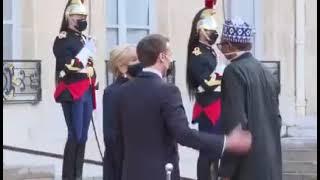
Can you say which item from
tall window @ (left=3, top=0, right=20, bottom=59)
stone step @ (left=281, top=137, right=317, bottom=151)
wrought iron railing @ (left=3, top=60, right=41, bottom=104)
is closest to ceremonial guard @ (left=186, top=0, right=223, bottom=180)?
wrought iron railing @ (left=3, top=60, right=41, bottom=104)

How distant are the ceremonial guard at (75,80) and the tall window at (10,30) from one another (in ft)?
6.08

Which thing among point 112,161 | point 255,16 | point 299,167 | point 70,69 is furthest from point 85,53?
point 255,16

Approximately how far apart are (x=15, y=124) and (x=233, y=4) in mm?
3784

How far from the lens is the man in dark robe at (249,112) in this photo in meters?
5.97

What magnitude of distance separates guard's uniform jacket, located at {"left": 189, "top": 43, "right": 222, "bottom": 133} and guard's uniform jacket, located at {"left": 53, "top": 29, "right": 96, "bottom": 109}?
102cm

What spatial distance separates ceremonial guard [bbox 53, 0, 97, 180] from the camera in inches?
346

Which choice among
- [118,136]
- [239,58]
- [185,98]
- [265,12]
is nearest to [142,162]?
[118,136]

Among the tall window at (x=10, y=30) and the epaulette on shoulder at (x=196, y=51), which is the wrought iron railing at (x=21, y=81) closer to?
the tall window at (x=10, y=30)

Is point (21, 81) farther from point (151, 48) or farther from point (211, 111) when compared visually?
point (151, 48)

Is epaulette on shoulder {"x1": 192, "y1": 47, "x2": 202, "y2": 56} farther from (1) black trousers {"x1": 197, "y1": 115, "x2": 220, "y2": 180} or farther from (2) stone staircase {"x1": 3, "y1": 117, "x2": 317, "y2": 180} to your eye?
(2) stone staircase {"x1": 3, "y1": 117, "x2": 317, "y2": 180}

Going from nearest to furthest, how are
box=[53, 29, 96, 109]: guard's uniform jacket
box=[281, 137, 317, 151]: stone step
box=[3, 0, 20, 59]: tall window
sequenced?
1. box=[53, 29, 96, 109]: guard's uniform jacket
2. box=[3, 0, 20, 59]: tall window
3. box=[281, 137, 317, 151]: stone step

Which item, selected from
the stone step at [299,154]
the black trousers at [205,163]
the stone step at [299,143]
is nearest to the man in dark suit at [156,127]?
the black trousers at [205,163]

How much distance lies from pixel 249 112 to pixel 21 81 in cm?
512

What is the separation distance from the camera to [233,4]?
1299cm
